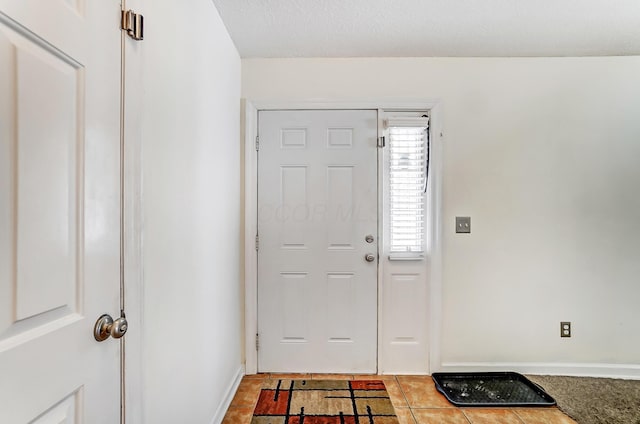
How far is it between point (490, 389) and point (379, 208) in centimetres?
144

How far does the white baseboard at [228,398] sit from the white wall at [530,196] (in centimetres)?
148

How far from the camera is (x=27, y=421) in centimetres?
66

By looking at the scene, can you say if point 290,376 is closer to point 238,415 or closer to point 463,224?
point 238,415

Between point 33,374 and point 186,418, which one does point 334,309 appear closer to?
point 186,418

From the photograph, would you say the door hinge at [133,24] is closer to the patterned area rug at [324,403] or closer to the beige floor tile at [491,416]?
the patterned area rug at [324,403]

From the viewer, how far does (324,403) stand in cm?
209

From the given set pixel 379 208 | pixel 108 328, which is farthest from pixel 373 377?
pixel 108 328

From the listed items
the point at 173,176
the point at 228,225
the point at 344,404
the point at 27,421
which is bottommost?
the point at 344,404

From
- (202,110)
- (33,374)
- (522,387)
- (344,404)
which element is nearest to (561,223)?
(522,387)

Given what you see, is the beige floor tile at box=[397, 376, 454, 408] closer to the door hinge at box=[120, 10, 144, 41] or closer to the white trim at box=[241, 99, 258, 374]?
the white trim at box=[241, 99, 258, 374]

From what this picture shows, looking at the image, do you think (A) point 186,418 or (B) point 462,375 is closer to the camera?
(A) point 186,418

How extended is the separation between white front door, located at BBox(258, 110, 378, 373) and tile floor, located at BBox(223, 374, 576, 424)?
0.29 meters

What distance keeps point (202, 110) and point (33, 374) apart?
4.31 ft

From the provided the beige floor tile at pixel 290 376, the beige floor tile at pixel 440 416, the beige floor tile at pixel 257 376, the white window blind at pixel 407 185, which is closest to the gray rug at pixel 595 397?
the beige floor tile at pixel 440 416
